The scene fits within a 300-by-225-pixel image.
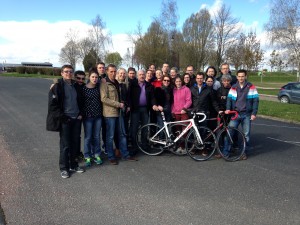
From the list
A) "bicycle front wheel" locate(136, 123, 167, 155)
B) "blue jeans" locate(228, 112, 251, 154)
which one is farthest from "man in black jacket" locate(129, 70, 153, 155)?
"blue jeans" locate(228, 112, 251, 154)

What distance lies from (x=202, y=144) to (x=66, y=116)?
2.85 metres

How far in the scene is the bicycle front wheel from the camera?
6.29 meters

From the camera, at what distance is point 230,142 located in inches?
237

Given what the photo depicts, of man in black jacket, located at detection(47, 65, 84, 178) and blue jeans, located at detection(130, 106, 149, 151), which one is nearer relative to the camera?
man in black jacket, located at detection(47, 65, 84, 178)

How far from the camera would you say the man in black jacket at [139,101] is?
6.06 m

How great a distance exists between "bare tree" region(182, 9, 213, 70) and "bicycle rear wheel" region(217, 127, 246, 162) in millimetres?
37137

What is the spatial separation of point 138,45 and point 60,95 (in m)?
38.3

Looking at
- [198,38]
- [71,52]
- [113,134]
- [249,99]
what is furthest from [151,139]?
[71,52]

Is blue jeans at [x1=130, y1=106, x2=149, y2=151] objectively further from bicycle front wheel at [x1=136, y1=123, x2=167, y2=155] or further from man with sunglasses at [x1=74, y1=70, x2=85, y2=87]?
man with sunglasses at [x1=74, y1=70, x2=85, y2=87]

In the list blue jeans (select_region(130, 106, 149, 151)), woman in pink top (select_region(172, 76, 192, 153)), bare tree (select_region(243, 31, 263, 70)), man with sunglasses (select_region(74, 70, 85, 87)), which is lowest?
blue jeans (select_region(130, 106, 149, 151))

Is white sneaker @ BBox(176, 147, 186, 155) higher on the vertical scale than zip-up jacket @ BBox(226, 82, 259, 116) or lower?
lower

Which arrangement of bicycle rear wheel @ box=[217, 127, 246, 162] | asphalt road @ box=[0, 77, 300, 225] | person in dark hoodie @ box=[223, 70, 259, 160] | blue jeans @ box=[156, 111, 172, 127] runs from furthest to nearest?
blue jeans @ box=[156, 111, 172, 127] < person in dark hoodie @ box=[223, 70, 259, 160] < bicycle rear wheel @ box=[217, 127, 246, 162] < asphalt road @ box=[0, 77, 300, 225]

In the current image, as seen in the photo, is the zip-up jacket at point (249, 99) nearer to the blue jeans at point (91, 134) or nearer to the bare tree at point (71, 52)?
the blue jeans at point (91, 134)

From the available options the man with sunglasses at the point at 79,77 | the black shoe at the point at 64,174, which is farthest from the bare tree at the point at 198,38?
the black shoe at the point at 64,174
